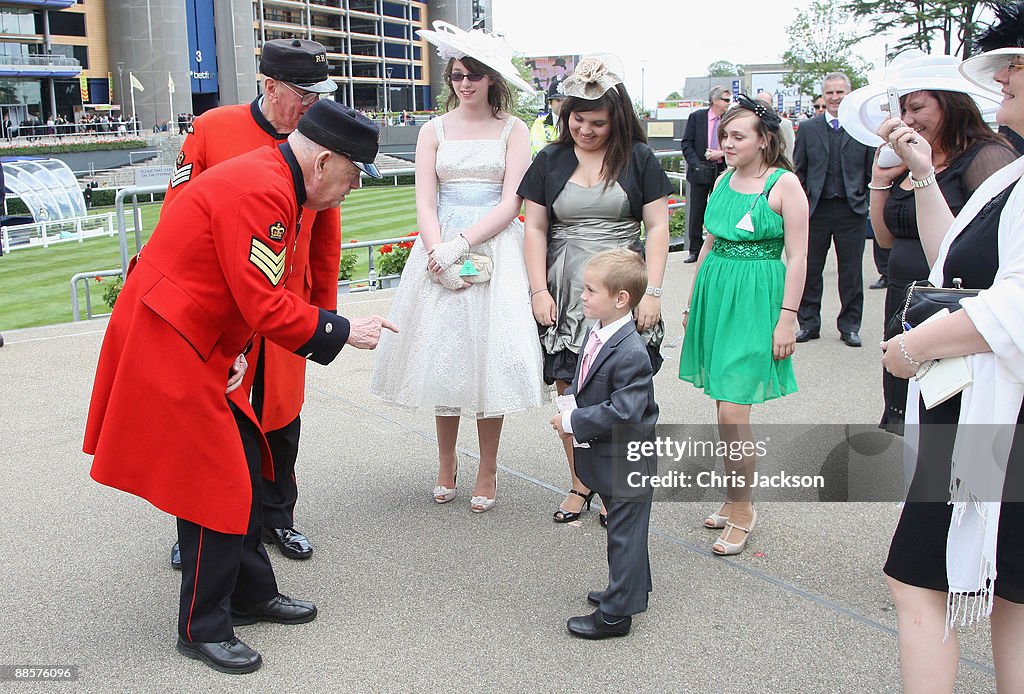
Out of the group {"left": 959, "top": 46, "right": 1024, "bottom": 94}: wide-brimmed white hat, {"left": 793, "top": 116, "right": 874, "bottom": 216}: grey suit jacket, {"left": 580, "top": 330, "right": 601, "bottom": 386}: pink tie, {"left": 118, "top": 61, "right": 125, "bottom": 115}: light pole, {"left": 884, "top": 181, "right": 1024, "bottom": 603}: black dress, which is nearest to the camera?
{"left": 884, "top": 181, "right": 1024, "bottom": 603}: black dress

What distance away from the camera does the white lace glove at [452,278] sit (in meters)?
4.04

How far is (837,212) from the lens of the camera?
24.3 feet

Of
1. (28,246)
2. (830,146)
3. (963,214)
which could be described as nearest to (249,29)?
(28,246)

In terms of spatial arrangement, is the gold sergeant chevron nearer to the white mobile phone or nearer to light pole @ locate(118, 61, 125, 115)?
the white mobile phone

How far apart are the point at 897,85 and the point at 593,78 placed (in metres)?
1.16

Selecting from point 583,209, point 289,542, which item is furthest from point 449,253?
point 289,542

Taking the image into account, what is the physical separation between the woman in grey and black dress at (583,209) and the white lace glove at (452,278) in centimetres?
30

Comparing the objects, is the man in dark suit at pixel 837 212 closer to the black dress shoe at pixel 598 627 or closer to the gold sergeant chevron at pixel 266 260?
the black dress shoe at pixel 598 627

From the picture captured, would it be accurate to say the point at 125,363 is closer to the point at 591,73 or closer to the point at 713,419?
the point at 591,73

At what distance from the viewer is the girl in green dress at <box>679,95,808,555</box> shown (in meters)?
3.74

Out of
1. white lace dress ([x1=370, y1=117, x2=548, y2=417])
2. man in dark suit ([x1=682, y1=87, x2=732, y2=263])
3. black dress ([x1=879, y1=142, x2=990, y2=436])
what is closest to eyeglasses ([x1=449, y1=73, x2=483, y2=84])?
white lace dress ([x1=370, y1=117, x2=548, y2=417])

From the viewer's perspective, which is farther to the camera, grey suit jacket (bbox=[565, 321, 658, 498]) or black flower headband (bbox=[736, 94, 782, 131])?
black flower headband (bbox=[736, 94, 782, 131])

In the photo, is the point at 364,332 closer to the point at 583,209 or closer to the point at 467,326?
the point at 467,326

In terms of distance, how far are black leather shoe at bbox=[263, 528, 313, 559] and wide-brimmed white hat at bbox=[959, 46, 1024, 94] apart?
2.81 metres
